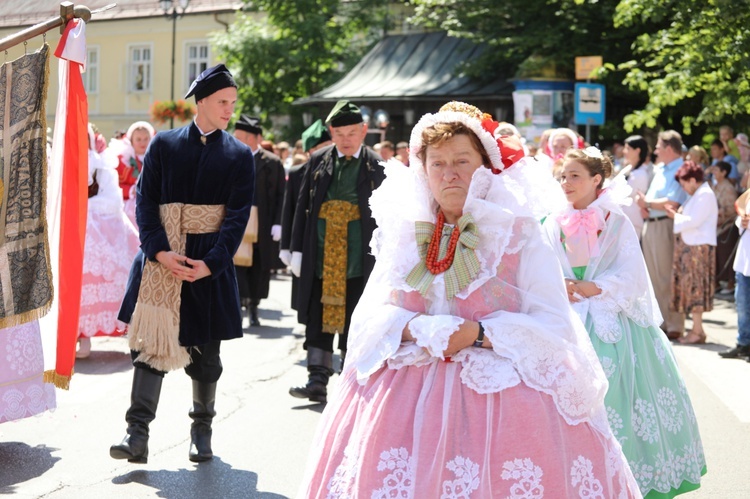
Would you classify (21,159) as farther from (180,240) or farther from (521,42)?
(521,42)

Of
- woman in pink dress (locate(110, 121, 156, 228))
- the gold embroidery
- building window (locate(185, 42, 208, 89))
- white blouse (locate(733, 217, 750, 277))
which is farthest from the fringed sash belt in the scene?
building window (locate(185, 42, 208, 89))

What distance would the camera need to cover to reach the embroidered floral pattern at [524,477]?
3498 mm

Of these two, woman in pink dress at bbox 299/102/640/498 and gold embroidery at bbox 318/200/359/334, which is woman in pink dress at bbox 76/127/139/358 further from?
woman in pink dress at bbox 299/102/640/498

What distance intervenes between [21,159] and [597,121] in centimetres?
1222

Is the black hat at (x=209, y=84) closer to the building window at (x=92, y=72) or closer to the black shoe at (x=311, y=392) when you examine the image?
the black shoe at (x=311, y=392)

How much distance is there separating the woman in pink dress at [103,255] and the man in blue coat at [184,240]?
3.38 m

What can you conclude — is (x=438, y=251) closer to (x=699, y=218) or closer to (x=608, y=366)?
(x=608, y=366)

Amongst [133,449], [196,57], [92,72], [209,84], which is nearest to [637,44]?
[209,84]

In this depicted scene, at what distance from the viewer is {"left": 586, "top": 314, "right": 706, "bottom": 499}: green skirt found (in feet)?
17.2

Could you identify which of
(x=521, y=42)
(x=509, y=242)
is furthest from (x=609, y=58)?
(x=509, y=242)

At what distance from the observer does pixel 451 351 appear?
12.0 ft

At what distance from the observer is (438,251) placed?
3.90m

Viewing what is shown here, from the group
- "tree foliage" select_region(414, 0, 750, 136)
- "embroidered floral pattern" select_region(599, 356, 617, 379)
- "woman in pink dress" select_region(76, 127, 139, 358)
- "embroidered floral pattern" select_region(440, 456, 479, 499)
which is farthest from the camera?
"tree foliage" select_region(414, 0, 750, 136)

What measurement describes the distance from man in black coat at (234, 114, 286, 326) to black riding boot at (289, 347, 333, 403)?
3.60 m
